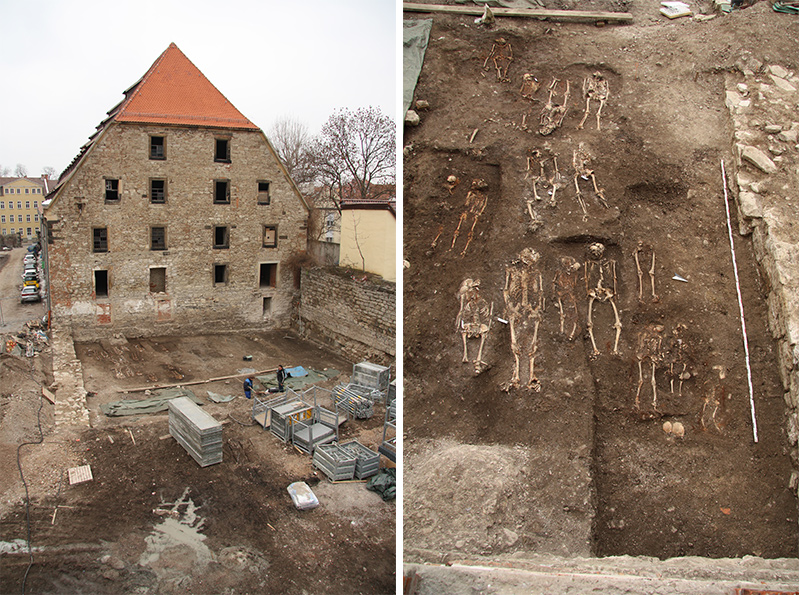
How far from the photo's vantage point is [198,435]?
9.92m

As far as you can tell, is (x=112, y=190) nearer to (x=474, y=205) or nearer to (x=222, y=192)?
(x=222, y=192)

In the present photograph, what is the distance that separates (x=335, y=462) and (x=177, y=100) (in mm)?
13866

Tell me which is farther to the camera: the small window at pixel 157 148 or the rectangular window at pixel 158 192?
the rectangular window at pixel 158 192

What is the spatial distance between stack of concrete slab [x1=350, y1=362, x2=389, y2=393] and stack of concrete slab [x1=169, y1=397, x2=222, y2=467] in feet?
15.3

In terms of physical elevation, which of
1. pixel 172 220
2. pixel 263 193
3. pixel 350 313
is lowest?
pixel 350 313

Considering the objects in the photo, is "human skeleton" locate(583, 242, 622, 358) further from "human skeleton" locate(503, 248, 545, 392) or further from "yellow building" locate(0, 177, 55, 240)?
"yellow building" locate(0, 177, 55, 240)

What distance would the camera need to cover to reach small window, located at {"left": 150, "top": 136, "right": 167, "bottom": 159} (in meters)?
18.1

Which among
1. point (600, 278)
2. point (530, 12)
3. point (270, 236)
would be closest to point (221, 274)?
point (270, 236)

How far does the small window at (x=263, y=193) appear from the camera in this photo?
19.9 metres

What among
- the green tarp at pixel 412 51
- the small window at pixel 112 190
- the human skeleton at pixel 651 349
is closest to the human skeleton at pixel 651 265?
the human skeleton at pixel 651 349

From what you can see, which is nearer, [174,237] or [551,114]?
[551,114]

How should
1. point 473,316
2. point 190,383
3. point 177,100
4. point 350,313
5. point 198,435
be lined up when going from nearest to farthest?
point 473,316 < point 198,435 < point 190,383 < point 350,313 < point 177,100

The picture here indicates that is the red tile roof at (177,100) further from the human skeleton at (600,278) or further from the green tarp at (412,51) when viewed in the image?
the human skeleton at (600,278)

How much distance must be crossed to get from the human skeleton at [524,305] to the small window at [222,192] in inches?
519
